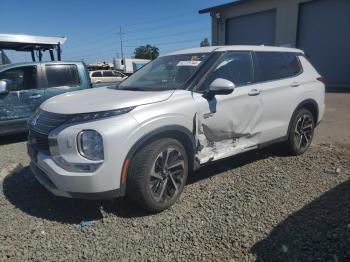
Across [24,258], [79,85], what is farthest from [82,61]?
[24,258]

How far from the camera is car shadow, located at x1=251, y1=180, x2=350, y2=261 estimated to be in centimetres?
279

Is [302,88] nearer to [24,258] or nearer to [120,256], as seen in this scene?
[120,256]

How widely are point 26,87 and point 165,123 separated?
4.41 metres

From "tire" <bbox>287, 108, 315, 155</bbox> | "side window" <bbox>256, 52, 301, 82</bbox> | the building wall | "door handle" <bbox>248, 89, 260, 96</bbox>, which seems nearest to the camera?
"door handle" <bbox>248, 89, 260, 96</bbox>

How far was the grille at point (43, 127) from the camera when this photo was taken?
11.0 feet

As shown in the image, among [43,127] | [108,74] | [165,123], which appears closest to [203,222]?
[165,123]

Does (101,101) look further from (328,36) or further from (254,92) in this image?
(328,36)

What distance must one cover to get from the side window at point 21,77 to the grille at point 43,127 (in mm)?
3350

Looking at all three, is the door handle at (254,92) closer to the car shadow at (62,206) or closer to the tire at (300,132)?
the tire at (300,132)

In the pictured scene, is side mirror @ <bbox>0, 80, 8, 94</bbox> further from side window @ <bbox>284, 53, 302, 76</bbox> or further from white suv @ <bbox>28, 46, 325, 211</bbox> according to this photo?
side window @ <bbox>284, 53, 302, 76</bbox>

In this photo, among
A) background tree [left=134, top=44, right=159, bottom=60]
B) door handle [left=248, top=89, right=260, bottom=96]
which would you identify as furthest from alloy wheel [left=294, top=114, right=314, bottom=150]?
background tree [left=134, top=44, right=159, bottom=60]

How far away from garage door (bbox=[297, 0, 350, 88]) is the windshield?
12.4 m

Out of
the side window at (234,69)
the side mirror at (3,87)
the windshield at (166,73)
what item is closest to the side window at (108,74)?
the side mirror at (3,87)

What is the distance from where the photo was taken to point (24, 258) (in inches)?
113
